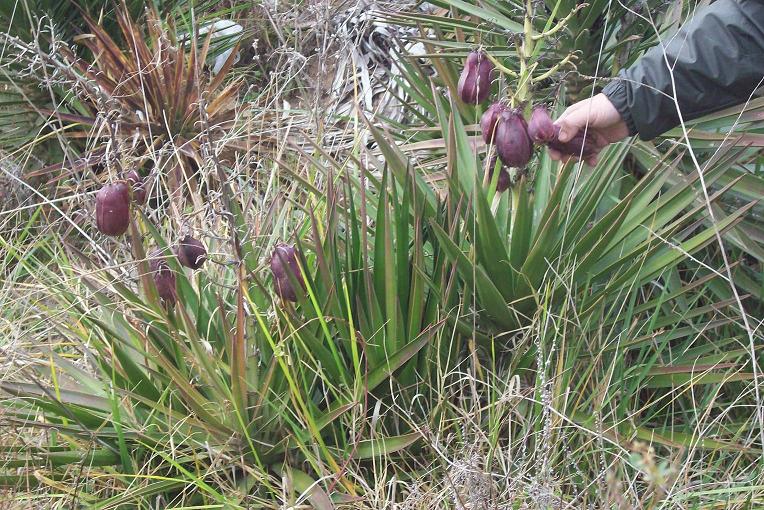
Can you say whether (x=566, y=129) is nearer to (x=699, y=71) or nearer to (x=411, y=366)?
(x=699, y=71)

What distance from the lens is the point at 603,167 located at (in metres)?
2.31

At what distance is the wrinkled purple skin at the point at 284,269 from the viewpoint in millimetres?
1892

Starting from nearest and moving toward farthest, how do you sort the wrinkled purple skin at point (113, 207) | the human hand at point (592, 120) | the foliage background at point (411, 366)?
the wrinkled purple skin at point (113, 207) < the foliage background at point (411, 366) < the human hand at point (592, 120)

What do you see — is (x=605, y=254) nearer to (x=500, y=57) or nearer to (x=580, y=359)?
(x=580, y=359)

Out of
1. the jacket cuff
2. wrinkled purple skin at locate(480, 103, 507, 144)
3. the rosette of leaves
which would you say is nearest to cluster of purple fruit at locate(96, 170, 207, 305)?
wrinkled purple skin at locate(480, 103, 507, 144)

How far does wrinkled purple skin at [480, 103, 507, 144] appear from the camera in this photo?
187cm

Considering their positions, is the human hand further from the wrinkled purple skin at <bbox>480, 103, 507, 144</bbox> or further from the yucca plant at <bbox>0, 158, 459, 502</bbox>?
the yucca plant at <bbox>0, 158, 459, 502</bbox>

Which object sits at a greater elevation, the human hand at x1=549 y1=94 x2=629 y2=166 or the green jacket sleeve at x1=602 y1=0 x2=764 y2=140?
the green jacket sleeve at x1=602 y1=0 x2=764 y2=140

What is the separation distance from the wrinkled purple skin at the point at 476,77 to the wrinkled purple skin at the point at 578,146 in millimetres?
227

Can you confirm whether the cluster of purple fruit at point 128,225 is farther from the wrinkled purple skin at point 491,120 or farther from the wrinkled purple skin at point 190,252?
the wrinkled purple skin at point 491,120

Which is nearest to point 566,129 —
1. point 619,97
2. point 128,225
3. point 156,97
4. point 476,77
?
point 619,97

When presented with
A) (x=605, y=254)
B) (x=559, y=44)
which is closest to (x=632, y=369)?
(x=605, y=254)

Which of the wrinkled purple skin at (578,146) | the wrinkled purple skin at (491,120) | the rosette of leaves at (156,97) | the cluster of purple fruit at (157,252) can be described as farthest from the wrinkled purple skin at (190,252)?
the rosette of leaves at (156,97)

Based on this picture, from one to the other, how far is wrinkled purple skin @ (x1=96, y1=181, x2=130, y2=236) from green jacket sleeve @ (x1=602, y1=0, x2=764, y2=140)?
1.14 metres
